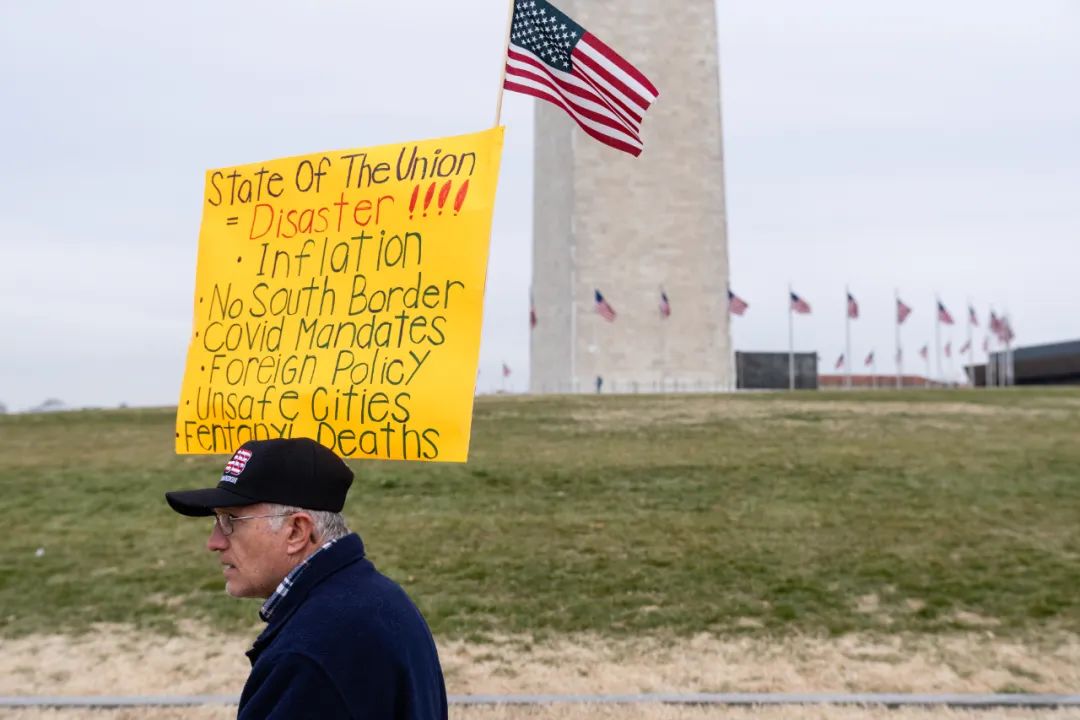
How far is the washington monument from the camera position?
4541cm

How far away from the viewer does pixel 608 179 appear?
4550cm

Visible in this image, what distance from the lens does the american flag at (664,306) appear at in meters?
44.1

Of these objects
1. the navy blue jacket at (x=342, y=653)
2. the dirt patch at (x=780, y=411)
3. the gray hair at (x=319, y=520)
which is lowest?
the navy blue jacket at (x=342, y=653)

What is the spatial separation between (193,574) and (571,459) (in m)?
7.56

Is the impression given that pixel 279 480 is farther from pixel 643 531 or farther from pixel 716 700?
pixel 643 531

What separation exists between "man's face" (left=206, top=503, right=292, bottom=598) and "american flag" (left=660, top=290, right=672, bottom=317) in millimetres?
41920

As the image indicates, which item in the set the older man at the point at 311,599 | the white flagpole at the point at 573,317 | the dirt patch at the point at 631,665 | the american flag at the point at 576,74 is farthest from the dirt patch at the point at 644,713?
the white flagpole at the point at 573,317

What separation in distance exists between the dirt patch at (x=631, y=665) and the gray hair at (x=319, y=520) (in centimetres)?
566

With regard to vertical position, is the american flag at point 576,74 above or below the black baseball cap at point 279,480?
above

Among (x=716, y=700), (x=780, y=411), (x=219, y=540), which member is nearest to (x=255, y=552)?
(x=219, y=540)

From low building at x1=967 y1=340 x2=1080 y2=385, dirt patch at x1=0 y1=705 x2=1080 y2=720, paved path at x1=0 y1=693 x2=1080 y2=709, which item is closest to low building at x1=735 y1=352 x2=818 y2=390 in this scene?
low building at x1=967 y1=340 x2=1080 y2=385

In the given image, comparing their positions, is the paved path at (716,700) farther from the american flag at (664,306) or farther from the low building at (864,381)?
the low building at (864,381)

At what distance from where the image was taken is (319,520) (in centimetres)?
258

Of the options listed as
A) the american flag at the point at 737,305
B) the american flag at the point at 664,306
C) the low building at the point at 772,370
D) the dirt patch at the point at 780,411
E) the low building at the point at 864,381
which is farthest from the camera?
the low building at the point at 864,381
